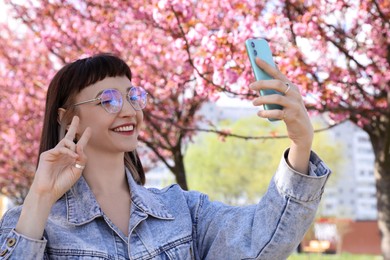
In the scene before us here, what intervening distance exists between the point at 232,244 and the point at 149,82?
219 inches

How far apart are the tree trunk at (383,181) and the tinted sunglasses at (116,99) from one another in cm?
492

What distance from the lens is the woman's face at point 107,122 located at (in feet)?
6.81

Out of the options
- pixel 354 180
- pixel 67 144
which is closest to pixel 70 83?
pixel 67 144

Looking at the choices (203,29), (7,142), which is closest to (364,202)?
(7,142)

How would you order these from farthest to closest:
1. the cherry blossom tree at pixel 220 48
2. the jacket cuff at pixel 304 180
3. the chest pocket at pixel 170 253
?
the cherry blossom tree at pixel 220 48 → the chest pocket at pixel 170 253 → the jacket cuff at pixel 304 180

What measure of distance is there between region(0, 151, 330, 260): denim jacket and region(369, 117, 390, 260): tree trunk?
192 inches

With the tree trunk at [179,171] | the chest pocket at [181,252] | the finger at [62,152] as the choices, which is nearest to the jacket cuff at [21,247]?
the finger at [62,152]

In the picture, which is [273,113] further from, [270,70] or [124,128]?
[124,128]

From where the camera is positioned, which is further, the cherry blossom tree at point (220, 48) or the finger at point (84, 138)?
the cherry blossom tree at point (220, 48)

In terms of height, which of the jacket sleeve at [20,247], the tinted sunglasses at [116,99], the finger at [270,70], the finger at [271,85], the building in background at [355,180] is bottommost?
the building in background at [355,180]

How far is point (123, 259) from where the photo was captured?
195cm

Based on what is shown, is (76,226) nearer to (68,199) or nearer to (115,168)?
(68,199)

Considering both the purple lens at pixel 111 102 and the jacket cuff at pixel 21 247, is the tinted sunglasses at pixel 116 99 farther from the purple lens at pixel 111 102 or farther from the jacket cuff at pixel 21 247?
the jacket cuff at pixel 21 247

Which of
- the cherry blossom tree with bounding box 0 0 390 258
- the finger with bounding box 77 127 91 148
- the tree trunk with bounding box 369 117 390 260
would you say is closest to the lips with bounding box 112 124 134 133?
the finger with bounding box 77 127 91 148
